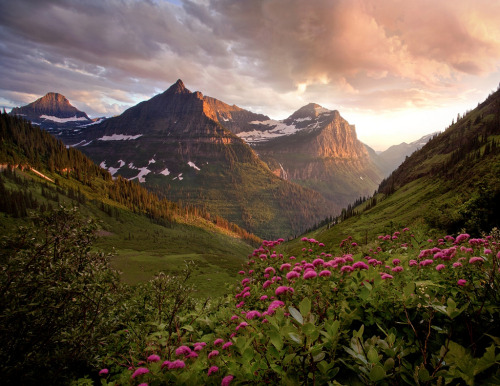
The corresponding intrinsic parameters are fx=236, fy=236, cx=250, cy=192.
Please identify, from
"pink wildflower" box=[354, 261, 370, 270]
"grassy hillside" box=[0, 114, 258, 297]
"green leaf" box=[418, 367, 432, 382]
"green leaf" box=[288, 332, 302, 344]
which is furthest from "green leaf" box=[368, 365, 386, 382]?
"grassy hillside" box=[0, 114, 258, 297]

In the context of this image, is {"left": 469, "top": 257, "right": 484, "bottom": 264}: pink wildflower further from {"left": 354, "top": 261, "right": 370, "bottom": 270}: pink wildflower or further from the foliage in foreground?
{"left": 354, "top": 261, "right": 370, "bottom": 270}: pink wildflower

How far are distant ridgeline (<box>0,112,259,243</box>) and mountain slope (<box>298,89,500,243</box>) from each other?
400 feet

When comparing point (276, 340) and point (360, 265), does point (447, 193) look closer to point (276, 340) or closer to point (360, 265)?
point (360, 265)

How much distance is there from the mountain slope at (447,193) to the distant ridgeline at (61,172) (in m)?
122

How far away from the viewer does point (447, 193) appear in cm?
5706

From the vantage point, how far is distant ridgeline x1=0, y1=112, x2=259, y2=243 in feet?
406

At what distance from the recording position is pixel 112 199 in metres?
158

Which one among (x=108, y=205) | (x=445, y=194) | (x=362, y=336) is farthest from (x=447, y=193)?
(x=108, y=205)

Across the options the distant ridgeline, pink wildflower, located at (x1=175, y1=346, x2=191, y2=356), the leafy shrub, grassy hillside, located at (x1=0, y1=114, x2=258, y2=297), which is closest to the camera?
pink wildflower, located at (x1=175, y1=346, x2=191, y2=356)

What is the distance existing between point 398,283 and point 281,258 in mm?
3948

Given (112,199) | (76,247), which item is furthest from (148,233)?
(76,247)

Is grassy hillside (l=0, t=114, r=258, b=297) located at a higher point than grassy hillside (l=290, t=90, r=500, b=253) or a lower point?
lower

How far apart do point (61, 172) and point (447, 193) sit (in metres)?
193

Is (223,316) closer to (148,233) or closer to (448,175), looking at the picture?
(448,175)
